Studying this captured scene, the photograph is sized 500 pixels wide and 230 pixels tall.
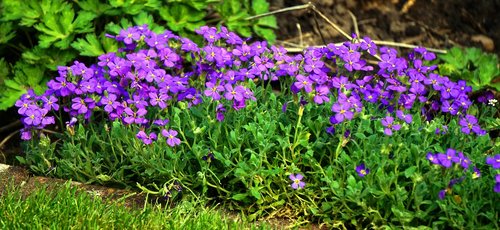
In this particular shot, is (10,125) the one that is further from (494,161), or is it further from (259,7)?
(494,161)

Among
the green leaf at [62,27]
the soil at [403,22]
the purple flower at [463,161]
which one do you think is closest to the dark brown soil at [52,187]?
the green leaf at [62,27]

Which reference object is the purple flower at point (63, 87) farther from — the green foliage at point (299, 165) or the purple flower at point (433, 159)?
the purple flower at point (433, 159)

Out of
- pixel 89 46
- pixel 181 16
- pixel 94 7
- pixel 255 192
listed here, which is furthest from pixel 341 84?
pixel 94 7

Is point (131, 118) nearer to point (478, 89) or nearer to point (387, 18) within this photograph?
point (478, 89)

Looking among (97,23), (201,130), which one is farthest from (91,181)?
(97,23)

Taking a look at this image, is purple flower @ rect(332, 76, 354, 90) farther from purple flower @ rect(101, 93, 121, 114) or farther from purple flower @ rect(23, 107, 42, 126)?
purple flower @ rect(23, 107, 42, 126)
